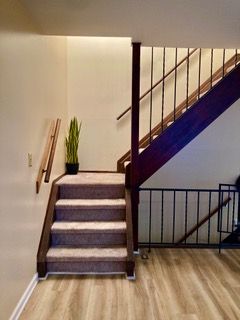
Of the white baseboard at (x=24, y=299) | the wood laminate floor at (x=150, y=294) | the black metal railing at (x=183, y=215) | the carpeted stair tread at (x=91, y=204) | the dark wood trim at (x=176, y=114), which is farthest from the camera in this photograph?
the black metal railing at (x=183, y=215)

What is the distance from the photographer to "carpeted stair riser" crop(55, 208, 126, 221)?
12.0 ft

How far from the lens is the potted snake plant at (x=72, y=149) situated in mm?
4526

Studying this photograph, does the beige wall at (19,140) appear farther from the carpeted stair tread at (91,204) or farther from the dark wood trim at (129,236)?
the dark wood trim at (129,236)

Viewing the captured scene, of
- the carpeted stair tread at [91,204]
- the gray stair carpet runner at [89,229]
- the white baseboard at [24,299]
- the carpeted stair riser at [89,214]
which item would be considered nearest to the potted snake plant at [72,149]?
the gray stair carpet runner at [89,229]

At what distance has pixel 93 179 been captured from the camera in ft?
→ 13.9

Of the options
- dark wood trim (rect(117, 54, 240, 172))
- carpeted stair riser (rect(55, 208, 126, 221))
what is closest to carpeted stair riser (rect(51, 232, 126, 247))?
carpeted stair riser (rect(55, 208, 126, 221))

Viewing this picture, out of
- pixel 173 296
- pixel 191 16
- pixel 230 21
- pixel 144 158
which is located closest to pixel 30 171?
pixel 144 158

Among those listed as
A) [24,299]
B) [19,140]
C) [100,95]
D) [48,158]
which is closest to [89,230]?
[48,158]

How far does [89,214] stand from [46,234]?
0.58 m

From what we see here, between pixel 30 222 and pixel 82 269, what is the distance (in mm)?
788

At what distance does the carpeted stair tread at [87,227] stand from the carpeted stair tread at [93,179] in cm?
56

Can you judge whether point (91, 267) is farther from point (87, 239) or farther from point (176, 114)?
point (176, 114)

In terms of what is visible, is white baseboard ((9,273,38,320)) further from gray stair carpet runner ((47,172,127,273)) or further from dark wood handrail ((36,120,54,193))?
dark wood handrail ((36,120,54,193))

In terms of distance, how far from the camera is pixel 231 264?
3.47 m
